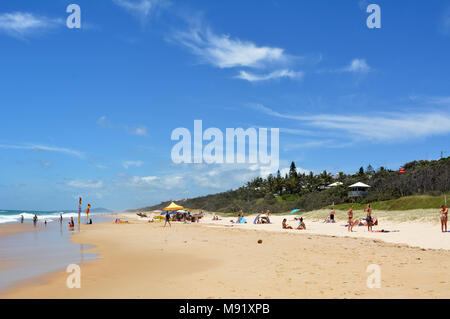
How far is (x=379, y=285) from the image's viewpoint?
829 centimetres

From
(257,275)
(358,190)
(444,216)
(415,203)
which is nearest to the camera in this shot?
(257,275)

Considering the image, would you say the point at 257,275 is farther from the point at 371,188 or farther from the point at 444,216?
the point at 371,188

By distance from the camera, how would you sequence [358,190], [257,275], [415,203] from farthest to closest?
[358,190] → [415,203] → [257,275]

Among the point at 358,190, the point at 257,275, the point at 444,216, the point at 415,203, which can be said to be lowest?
the point at 257,275

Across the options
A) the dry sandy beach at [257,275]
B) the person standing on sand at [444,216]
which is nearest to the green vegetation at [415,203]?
the person standing on sand at [444,216]

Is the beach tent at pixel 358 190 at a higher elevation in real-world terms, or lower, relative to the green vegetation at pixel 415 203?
higher

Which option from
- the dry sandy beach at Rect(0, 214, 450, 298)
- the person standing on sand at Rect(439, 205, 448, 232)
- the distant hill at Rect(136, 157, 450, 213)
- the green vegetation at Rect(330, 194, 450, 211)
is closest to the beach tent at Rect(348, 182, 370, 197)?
the distant hill at Rect(136, 157, 450, 213)

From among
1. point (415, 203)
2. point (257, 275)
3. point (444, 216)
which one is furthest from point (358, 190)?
point (257, 275)

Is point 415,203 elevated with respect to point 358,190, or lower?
lower

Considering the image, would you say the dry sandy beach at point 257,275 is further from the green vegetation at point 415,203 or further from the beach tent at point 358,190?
the beach tent at point 358,190

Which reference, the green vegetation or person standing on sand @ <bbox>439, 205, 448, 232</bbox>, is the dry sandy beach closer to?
person standing on sand @ <bbox>439, 205, 448, 232</bbox>
